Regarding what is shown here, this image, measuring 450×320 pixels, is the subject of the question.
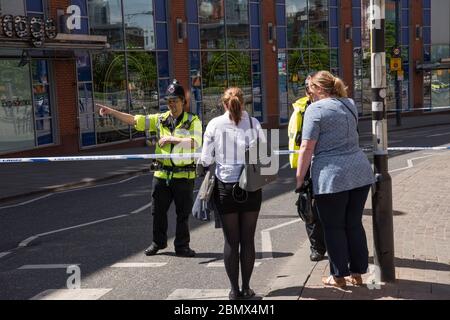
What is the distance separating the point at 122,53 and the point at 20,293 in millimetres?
16754

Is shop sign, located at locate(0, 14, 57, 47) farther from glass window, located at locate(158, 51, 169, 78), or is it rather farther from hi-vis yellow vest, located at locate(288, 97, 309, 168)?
hi-vis yellow vest, located at locate(288, 97, 309, 168)

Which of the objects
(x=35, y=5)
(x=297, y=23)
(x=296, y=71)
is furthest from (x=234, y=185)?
(x=297, y=23)

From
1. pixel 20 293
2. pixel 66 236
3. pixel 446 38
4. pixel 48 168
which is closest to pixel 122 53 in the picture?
pixel 48 168

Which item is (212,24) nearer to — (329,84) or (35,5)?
(35,5)

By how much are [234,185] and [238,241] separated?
49 centimetres

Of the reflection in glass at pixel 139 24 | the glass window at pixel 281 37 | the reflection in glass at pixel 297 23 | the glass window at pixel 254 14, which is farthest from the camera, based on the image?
the reflection in glass at pixel 297 23

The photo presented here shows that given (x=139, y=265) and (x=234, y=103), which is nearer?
(x=234, y=103)

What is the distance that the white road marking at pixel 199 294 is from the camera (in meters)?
5.49

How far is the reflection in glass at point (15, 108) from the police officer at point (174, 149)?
12.1m

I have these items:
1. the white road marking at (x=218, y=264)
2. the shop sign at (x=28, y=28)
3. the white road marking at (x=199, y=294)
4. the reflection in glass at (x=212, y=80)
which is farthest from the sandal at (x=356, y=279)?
the reflection in glass at (x=212, y=80)

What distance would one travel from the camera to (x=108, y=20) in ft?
69.7

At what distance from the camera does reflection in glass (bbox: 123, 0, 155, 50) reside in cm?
2206

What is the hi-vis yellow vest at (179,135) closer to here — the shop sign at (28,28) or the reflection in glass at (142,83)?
the shop sign at (28,28)
